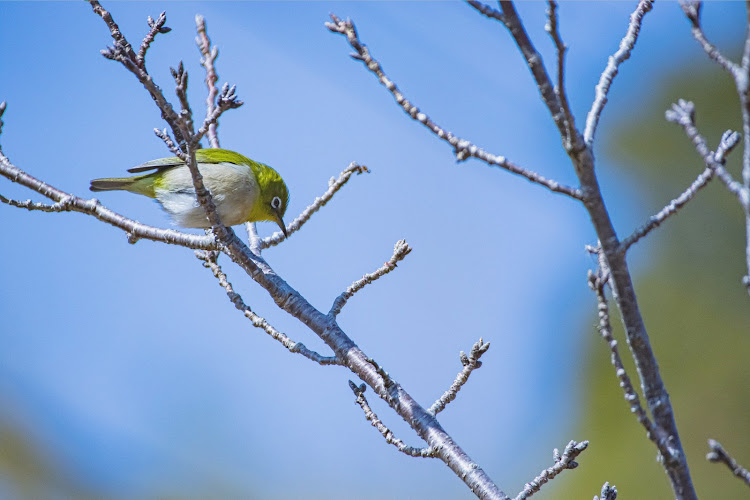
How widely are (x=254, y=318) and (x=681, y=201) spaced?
2.41m

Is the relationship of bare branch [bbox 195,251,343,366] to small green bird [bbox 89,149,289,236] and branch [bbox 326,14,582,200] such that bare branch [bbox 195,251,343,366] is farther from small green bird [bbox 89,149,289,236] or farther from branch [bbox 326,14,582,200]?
branch [bbox 326,14,582,200]

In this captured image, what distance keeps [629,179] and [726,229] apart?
99.3 inches

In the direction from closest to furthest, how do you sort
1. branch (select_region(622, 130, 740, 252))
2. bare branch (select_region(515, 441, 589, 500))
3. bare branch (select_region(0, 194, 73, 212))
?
branch (select_region(622, 130, 740, 252)) < bare branch (select_region(515, 441, 589, 500)) < bare branch (select_region(0, 194, 73, 212))

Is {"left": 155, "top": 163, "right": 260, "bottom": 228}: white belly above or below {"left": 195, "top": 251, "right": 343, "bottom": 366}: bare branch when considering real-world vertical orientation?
above

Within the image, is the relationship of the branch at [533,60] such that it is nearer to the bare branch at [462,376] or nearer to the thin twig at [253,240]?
the bare branch at [462,376]

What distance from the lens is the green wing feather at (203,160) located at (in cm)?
521

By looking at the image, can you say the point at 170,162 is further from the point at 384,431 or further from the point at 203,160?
the point at 384,431

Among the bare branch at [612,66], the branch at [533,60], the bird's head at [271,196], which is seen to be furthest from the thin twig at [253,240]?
the branch at [533,60]

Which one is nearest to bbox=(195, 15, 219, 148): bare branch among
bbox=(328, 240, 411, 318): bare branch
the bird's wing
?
the bird's wing

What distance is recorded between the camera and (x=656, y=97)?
1493cm

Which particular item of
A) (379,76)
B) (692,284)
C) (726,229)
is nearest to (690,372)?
(692,284)

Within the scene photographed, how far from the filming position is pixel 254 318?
3789mm

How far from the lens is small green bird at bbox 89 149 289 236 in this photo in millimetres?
5145

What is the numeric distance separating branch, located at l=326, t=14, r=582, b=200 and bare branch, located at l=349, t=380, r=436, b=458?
1.44 metres
